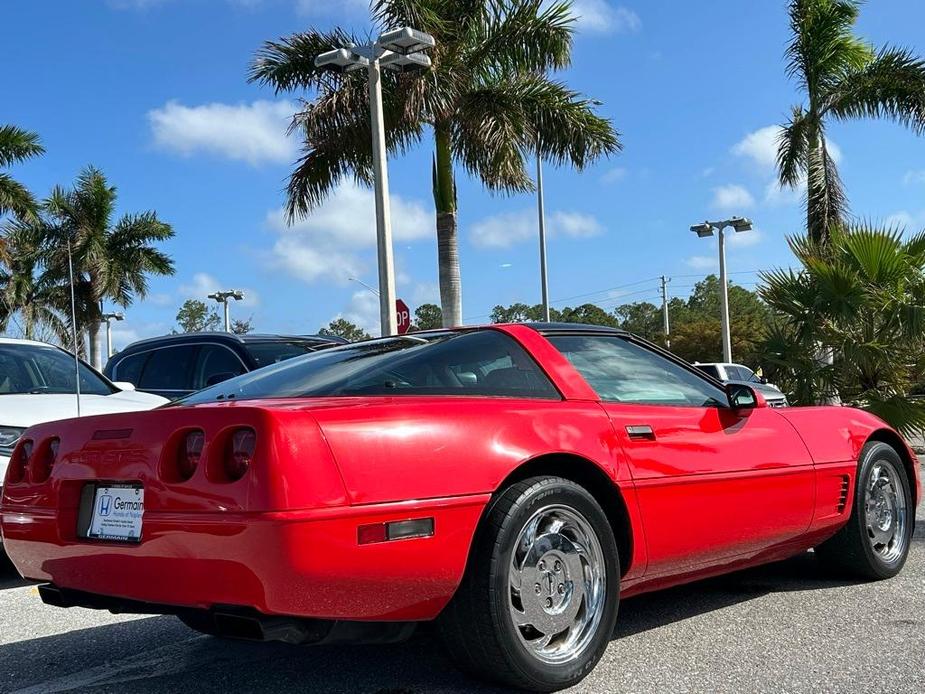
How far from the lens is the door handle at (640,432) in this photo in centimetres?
370

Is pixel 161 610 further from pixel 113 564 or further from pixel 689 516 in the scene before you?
pixel 689 516

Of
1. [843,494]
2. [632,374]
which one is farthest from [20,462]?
[843,494]

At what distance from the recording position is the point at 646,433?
376 centimetres

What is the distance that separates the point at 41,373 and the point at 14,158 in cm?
2429

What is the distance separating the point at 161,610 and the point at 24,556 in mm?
705

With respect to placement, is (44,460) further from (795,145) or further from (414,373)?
(795,145)

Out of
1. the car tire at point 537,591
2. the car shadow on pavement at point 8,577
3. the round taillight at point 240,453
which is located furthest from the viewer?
the car shadow on pavement at point 8,577

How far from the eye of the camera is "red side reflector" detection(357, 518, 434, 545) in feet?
9.30

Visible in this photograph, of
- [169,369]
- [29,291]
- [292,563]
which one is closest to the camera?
[292,563]

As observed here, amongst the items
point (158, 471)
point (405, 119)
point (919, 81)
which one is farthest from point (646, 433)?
point (919, 81)

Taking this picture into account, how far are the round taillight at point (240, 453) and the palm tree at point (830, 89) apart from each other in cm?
1860

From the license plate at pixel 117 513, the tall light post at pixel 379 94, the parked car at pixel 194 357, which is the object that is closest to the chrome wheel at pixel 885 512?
the license plate at pixel 117 513

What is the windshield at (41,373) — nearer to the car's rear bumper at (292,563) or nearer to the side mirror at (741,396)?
the car's rear bumper at (292,563)

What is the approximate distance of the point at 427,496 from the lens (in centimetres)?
297
